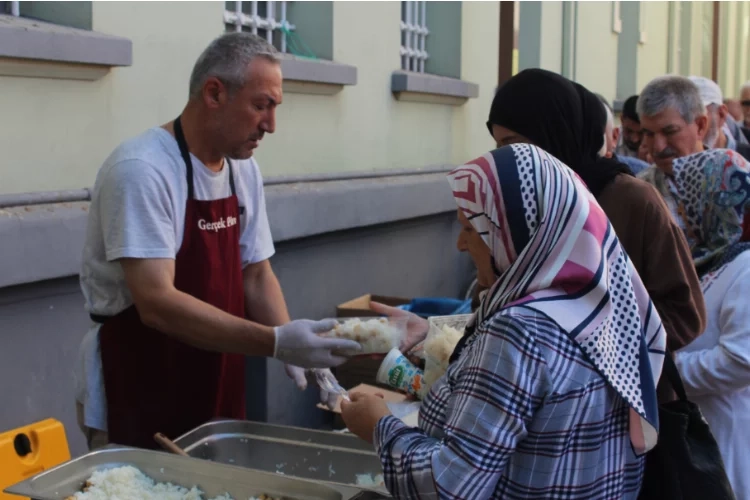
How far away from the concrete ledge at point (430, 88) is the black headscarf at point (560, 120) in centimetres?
358

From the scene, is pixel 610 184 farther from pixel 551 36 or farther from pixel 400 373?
pixel 551 36

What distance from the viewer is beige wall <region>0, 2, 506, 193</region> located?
3.61 meters

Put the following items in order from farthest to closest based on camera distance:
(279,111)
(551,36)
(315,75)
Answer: (551,36)
(315,75)
(279,111)

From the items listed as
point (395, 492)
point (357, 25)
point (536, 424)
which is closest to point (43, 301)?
point (395, 492)

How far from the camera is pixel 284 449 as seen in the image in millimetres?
2572

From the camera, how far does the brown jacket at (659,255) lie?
269 cm

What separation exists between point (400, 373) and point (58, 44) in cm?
195

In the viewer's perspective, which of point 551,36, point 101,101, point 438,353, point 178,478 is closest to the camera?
point 178,478

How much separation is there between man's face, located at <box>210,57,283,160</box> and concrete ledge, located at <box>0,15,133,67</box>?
43.2 inches

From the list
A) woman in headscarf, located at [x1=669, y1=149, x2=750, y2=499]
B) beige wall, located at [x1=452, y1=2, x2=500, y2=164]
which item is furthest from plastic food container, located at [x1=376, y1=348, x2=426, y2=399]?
beige wall, located at [x1=452, y1=2, x2=500, y2=164]

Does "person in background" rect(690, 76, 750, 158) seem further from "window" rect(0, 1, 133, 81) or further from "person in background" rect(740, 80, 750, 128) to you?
"person in background" rect(740, 80, 750, 128)

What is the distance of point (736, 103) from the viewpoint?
1020 centimetres

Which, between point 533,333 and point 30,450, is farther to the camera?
point 30,450

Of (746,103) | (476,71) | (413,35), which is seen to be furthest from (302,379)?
(746,103)
